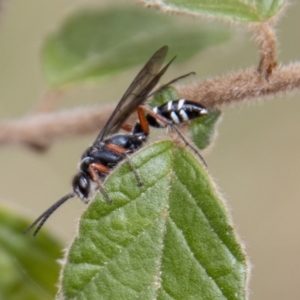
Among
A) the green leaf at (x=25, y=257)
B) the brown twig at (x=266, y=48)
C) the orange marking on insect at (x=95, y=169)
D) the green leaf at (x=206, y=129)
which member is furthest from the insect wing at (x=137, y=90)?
the green leaf at (x=25, y=257)

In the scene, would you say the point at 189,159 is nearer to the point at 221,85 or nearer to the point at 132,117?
the point at 221,85

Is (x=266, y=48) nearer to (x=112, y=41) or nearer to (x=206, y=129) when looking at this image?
(x=206, y=129)

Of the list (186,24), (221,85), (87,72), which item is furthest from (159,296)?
(186,24)

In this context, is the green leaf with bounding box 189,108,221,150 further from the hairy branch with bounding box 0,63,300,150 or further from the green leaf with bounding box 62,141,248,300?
the green leaf with bounding box 62,141,248,300

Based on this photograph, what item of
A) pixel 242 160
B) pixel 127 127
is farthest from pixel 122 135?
pixel 242 160

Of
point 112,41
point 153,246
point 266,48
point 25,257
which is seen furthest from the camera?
point 112,41

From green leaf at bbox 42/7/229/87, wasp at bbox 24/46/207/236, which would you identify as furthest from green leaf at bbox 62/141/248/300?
green leaf at bbox 42/7/229/87
